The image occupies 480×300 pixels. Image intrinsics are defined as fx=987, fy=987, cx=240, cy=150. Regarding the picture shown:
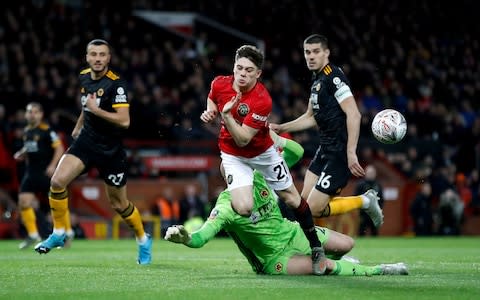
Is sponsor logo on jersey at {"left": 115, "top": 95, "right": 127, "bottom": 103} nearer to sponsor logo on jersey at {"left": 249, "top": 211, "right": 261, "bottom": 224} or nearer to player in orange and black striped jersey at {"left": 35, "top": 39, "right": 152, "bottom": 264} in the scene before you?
player in orange and black striped jersey at {"left": 35, "top": 39, "right": 152, "bottom": 264}

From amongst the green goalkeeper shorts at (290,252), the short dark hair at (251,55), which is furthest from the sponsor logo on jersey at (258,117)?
the green goalkeeper shorts at (290,252)

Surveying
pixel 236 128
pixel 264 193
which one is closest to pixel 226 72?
pixel 264 193

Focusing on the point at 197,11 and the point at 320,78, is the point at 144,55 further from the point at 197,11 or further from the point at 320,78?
the point at 320,78

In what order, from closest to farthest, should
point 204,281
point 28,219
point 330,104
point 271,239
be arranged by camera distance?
point 204,281
point 271,239
point 330,104
point 28,219

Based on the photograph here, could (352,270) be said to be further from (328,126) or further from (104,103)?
(104,103)

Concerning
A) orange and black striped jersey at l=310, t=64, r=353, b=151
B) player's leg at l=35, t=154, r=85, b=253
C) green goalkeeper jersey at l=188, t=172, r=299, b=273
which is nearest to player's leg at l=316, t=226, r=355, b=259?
green goalkeeper jersey at l=188, t=172, r=299, b=273

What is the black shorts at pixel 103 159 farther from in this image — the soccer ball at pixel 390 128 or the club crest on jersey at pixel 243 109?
the soccer ball at pixel 390 128

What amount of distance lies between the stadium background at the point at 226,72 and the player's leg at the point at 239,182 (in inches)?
449

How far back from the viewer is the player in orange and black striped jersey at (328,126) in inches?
420

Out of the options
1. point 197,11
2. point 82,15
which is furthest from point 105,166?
point 197,11

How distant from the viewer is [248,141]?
8852 millimetres

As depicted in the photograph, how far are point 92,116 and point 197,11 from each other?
1966cm

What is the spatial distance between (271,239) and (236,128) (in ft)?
3.31

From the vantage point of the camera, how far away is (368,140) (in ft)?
79.8
